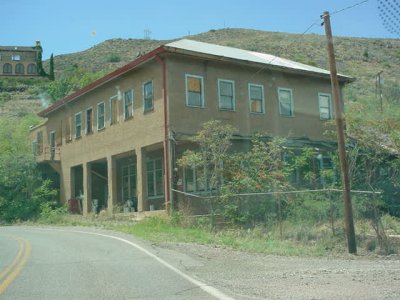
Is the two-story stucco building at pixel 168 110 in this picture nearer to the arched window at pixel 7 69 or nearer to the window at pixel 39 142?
the window at pixel 39 142

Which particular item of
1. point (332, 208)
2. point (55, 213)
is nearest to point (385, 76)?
point (55, 213)

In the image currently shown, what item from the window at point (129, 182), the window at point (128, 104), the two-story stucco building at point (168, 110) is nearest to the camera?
the two-story stucco building at point (168, 110)

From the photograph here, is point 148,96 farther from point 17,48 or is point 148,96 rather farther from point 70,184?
point 17,48

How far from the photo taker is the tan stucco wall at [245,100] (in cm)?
2531

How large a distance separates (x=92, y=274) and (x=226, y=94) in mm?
17339

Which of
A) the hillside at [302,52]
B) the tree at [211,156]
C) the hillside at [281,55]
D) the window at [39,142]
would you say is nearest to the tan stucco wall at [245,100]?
the tree at [211,156]

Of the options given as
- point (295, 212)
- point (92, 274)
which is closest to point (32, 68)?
point (295, 212)

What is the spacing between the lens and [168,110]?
2477 cm

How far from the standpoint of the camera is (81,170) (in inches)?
1426

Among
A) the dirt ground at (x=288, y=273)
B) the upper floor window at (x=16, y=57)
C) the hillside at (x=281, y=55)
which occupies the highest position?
A: the upper floor window at (x=16, y=57)

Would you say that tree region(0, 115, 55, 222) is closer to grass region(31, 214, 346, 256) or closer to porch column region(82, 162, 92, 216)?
porch column region(82, 162, 92, 216)

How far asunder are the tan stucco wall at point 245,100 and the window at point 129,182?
299 inches

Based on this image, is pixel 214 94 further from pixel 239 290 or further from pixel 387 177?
pixel 239 290

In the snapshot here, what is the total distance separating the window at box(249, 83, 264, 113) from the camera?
28219 millimetres
